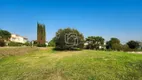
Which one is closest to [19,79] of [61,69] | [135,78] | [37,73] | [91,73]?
[37,73]

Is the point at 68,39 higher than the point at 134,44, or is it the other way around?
the point at 68,39

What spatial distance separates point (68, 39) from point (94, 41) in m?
17.7

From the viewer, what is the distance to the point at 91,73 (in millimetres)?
5957

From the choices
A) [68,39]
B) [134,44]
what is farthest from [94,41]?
[68,39]

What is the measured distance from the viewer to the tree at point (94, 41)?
31466mm

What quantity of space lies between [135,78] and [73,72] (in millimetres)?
2776

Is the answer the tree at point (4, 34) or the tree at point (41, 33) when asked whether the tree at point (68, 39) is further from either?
the tree at point (4, 34)

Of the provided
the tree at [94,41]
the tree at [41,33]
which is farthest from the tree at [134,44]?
the tree at [41,33]

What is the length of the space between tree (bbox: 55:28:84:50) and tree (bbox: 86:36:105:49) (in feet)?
46.7

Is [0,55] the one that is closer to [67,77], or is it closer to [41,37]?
[67,77]

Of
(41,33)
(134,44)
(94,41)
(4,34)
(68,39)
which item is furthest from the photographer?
(134,44)

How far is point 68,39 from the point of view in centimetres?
1602

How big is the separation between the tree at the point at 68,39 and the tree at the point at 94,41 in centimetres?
1424

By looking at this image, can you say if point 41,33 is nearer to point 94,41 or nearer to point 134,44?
point 94,41
